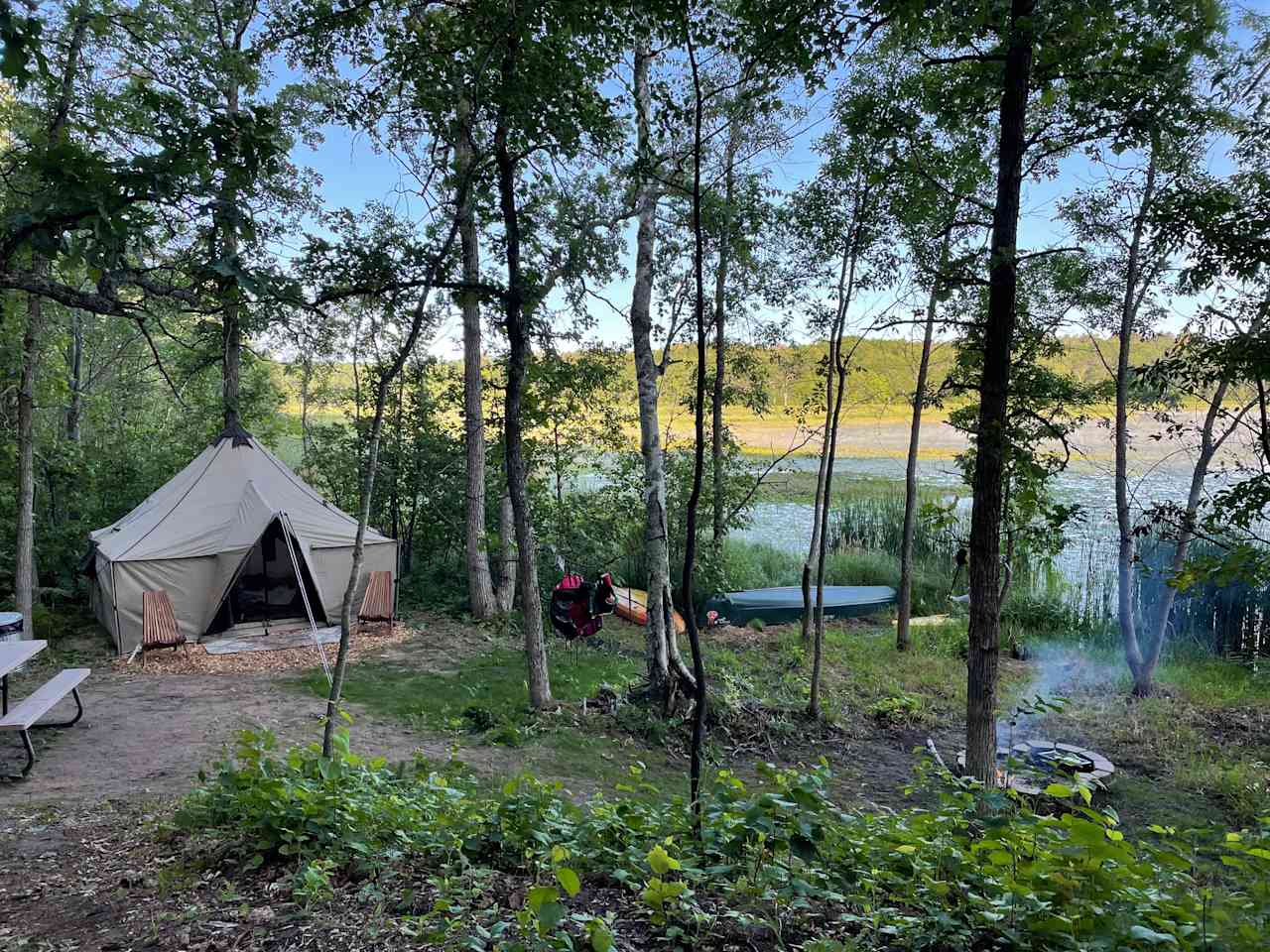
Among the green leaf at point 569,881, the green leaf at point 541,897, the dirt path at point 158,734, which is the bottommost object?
the dirt path at point 158,734

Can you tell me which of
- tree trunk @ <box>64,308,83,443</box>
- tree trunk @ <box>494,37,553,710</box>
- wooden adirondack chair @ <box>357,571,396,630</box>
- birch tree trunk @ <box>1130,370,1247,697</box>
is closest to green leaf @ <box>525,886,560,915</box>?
tree trunk @ <box>494,37,553,710</box>

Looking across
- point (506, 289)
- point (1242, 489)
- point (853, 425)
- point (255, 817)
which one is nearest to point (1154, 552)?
point (1242, 489)

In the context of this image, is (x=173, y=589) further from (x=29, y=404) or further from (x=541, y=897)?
(x=541, y=897)

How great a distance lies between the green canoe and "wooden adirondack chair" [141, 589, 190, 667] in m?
8.05

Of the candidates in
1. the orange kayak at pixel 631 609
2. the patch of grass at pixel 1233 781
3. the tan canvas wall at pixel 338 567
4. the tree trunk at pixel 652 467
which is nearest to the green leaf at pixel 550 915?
the tree trunk at pixel 652 467

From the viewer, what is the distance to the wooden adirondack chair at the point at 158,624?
27.0ft

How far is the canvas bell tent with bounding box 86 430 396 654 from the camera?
8.50 meters

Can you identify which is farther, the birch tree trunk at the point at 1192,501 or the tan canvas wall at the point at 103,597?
the birch tree trunk at the point at 1192,501

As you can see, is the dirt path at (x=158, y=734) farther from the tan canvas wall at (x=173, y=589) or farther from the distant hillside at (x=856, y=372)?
the distant hillside at (x=856, y=372)

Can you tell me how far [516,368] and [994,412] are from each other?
3429 millimetres

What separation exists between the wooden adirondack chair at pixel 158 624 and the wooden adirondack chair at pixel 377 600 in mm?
2089

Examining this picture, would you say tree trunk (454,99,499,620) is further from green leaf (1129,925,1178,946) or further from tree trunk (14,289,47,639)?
green leaf (1129,925,1178,946)

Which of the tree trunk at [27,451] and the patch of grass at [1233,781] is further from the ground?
the tree trunk at [27,451]

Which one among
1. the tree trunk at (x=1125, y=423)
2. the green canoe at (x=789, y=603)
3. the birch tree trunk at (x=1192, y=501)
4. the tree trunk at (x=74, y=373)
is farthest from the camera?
the tree trunk at (x=74, y=373)
